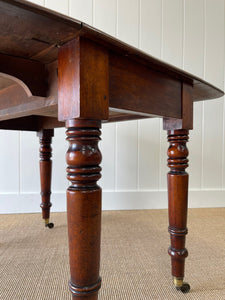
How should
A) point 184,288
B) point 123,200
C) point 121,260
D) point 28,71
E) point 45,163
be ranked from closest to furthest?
point 28,71
point 184,288
point 121,260
point 45,163
point 123,200

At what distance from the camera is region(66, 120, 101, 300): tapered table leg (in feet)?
1.39

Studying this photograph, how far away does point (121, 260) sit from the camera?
0.91 metres

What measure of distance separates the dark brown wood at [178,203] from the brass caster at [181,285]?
0.04 ft

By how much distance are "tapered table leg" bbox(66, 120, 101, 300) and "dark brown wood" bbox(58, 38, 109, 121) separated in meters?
0.02

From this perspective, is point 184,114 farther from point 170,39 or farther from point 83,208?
point 170,39

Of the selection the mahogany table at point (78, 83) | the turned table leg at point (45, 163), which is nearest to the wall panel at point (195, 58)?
the turned table leg at point (45, 163)

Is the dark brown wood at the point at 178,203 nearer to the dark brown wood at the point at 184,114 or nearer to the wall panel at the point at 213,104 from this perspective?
the dark brown wood at the point at 184,114

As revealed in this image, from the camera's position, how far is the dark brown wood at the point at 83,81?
0.42 meters

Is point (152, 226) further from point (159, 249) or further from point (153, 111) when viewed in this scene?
point (153, 111)

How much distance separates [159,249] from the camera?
1.01 metres

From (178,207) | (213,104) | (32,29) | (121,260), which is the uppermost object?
(213,104)

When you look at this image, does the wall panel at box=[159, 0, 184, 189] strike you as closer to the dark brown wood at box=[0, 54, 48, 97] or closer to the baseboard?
the baseboard

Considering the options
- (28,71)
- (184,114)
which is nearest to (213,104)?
(184,114)

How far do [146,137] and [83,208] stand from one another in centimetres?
138
